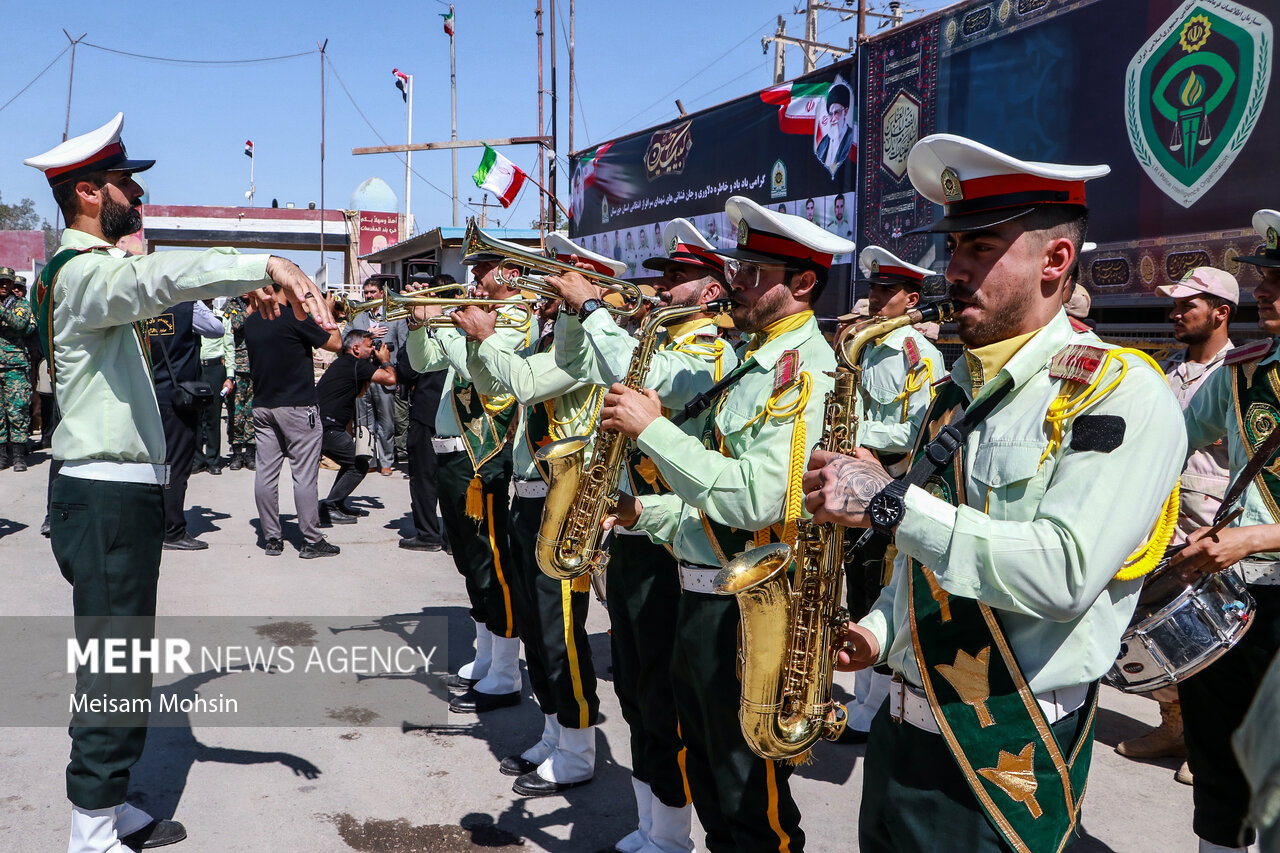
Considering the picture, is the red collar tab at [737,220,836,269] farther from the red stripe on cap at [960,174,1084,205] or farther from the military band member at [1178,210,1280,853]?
the military band member at [1178,210,1280,853]

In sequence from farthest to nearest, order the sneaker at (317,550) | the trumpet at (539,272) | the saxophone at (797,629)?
1. the sneaker at (317,550)
2. the trumpet at (539,272)
3. the saxophone at (797,629)

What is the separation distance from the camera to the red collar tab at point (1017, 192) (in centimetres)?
203

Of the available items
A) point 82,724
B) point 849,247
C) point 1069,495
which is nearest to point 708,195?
point 849,247

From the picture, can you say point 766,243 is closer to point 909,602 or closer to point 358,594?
point 909,602

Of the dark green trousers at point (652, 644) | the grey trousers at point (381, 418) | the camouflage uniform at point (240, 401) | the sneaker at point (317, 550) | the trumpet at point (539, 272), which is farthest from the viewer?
the grey trousers at point (381, 418)

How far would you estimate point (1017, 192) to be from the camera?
2037 millimetres

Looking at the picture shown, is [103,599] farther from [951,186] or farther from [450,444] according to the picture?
[951,186]

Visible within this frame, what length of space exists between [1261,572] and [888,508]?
2104mm

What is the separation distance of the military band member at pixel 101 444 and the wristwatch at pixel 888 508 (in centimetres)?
224

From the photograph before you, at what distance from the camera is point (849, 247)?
3266mm

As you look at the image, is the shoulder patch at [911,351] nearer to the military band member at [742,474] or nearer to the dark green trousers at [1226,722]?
the military band member at [742,474]

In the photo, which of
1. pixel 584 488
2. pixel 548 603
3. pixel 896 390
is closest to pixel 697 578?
pixel 584 488

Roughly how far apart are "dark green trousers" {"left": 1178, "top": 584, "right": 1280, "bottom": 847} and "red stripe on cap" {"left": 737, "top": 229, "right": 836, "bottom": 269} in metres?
1.89

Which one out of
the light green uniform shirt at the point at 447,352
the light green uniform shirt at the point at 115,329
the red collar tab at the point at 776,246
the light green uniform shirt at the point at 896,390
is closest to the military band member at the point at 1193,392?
the light green uniform shirt at the point at 896,390
